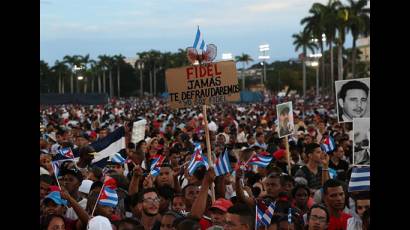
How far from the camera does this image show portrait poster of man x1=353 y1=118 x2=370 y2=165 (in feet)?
20.5

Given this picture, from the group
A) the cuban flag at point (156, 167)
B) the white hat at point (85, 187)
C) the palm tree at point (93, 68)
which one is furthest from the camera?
the palm tree at point (93, 68)

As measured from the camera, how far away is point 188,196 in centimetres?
712

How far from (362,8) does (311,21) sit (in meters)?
9.40

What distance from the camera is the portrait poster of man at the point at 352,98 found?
863cm

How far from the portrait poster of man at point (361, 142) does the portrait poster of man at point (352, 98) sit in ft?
4.69

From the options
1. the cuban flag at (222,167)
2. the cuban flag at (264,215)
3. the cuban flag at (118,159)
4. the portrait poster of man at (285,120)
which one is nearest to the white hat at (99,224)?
the cuban flag at (264,215)

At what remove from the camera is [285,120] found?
11578mm

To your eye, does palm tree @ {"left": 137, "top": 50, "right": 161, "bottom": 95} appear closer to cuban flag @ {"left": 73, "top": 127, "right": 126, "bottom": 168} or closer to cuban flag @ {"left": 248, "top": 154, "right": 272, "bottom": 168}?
cuban flag @ {"left": 73, "top": 127, "right": 126, "bottom": 168}

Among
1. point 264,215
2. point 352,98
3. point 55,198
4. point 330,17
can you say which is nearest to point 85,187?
point 55,198

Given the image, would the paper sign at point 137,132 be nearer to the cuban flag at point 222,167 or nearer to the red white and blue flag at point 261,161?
the red white and blue flag at point 261,161

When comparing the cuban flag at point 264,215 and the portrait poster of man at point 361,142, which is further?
the portrait poster of man at point 361,142

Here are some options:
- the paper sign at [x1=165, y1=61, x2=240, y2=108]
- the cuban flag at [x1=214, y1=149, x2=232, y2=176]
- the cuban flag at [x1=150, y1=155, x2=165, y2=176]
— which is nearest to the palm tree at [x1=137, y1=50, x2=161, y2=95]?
the cuban flag at [x1=150, y1=155, x2=165, y2=176]
